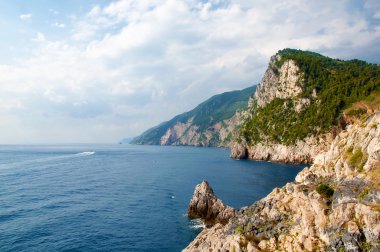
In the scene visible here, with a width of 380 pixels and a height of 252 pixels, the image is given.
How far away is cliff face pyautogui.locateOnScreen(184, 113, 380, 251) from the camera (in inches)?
1246

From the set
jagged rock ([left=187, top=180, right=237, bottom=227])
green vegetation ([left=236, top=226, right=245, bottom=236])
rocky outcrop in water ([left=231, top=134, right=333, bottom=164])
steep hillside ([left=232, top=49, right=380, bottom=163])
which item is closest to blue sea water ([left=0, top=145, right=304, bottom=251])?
jagged rock ([left=187, top=180, right=237, bottom=227])

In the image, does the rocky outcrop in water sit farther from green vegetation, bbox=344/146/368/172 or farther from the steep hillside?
green vegetation, bbox=344/146/368/172

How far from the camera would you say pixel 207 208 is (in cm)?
7469

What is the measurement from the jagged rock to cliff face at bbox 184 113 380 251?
20.6 metres

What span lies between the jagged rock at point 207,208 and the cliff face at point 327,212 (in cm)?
2058

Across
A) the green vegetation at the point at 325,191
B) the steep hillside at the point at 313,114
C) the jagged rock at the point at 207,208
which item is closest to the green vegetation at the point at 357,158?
the green vegetation at the point at 325,191

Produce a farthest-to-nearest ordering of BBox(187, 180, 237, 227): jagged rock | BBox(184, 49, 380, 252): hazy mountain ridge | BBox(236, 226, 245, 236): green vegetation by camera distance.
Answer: BBox(187, 180, 237, 227): jagged rock, BBox(236, 226, 245, 236): green vegetation, BBox(184, 49, 380, 252): hazy mountain ridge

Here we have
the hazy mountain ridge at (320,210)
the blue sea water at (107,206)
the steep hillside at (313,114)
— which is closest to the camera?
the hazy mountain ridge at (320,210)

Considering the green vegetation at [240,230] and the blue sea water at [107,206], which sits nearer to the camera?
the green vegetation at [240,230]

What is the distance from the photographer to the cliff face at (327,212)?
3164 cm

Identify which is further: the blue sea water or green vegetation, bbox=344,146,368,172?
the blue sea water

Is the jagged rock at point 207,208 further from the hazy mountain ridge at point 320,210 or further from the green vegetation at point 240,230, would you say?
the green vegetation at point 240,230

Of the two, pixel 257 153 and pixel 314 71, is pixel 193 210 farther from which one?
pixel 314 71

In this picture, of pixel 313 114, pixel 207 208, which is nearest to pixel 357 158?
pixel 207 208
